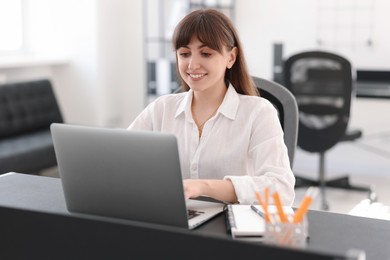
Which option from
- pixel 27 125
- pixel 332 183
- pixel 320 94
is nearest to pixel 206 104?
pixel 320 94

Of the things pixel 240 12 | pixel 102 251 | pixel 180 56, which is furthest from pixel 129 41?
pixel 102 251

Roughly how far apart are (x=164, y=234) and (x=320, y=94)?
292 centimetres

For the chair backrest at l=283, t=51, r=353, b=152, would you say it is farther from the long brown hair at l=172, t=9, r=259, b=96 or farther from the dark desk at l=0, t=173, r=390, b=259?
the dark desk at l=0, t=173, r=390, b=259

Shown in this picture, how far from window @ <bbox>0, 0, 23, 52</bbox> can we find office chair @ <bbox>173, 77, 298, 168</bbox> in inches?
120

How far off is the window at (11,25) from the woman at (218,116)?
3106 millimetres

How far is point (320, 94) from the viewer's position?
357cm

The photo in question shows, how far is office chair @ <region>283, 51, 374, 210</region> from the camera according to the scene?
3465 mm

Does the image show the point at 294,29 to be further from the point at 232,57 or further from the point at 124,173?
the point at 124,173

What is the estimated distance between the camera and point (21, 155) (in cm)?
358

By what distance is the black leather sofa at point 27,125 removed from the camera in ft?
11.8

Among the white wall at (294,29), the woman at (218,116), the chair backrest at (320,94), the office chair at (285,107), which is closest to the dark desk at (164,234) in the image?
the woman at (218,116)

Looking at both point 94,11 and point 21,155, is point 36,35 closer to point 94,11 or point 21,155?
point 94,11

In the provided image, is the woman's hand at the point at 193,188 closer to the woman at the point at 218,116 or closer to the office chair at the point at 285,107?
the woman at the point at 218,116

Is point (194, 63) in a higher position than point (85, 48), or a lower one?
higher
